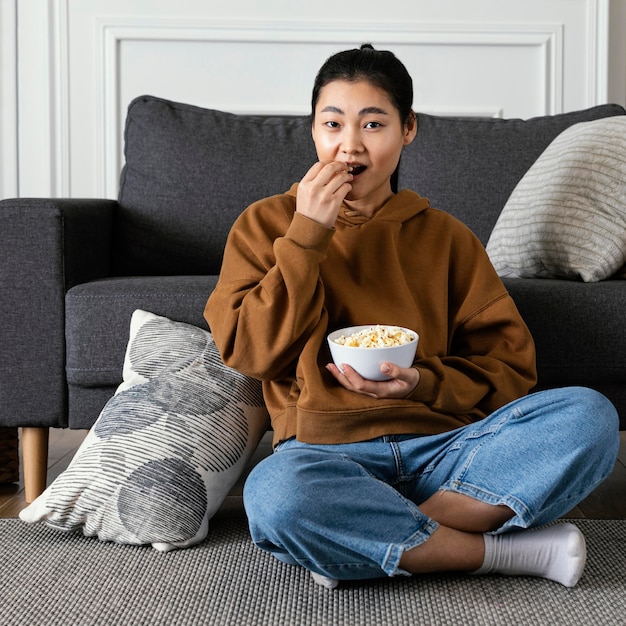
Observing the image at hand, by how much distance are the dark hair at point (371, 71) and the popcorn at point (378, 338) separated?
36 centimetres

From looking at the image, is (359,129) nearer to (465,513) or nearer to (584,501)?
(465,513)

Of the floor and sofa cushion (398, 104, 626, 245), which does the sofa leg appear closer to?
the floor

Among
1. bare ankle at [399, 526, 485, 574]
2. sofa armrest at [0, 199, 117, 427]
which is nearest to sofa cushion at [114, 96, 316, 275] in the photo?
sofa armrest at [0, 199, 117, 427]

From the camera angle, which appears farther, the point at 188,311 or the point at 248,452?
the point at 188,311

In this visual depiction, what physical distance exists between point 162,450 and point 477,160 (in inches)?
42.9

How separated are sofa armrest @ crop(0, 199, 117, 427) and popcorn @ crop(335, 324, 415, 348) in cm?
68

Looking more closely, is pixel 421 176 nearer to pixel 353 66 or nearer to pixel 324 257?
pixel 353 66

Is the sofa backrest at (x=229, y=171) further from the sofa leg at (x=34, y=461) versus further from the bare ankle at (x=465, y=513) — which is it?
the bare ankle at (x=465, y=513)

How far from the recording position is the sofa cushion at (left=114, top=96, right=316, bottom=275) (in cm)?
205

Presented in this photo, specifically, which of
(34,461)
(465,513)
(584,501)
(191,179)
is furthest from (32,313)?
(584,501)

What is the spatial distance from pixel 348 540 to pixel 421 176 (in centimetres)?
116

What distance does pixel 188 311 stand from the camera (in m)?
1.63

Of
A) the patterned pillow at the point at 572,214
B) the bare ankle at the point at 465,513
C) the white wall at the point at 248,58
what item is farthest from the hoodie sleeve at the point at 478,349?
the white wall at the point at 248,58

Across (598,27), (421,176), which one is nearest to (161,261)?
(421,176)
